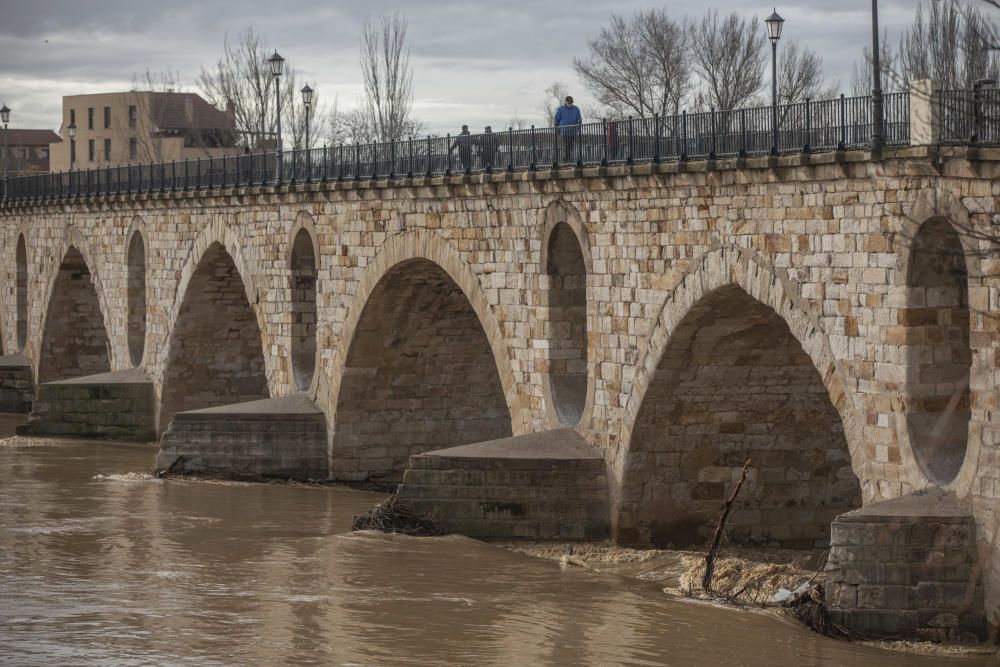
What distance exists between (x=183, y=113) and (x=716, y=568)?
→ 55.1 metres

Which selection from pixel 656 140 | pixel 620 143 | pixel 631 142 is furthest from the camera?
pixel 620 143

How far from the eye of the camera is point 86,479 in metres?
26.7

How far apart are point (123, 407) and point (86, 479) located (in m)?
5.31

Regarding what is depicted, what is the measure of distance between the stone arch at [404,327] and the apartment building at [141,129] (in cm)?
3276

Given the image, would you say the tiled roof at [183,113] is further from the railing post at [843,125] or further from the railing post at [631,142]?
the railing post at [843,125]

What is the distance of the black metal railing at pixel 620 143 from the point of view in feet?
49.8

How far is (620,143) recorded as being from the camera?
19.2 m

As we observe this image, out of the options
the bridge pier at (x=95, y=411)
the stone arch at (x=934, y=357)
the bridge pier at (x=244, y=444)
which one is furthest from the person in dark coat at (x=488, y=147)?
the bridge pier at (x=95, y=411)

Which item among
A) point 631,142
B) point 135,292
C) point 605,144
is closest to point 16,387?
point 135,292

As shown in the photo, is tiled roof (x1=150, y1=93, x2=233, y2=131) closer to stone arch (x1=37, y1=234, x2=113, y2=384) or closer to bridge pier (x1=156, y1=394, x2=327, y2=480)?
stone arch (x1=37, y1=234, x2=113, y2=384)

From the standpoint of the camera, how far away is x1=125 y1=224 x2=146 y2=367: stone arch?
3359cm

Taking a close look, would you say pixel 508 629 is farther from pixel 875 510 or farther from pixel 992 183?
pixel 992 183

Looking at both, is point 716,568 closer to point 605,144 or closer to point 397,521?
point 397,521

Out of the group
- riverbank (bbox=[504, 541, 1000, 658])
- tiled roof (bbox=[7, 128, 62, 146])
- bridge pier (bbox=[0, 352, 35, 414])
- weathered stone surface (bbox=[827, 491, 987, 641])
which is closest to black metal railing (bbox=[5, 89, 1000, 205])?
weathered stone surface (bbox=[827, 491, 987, 641])
